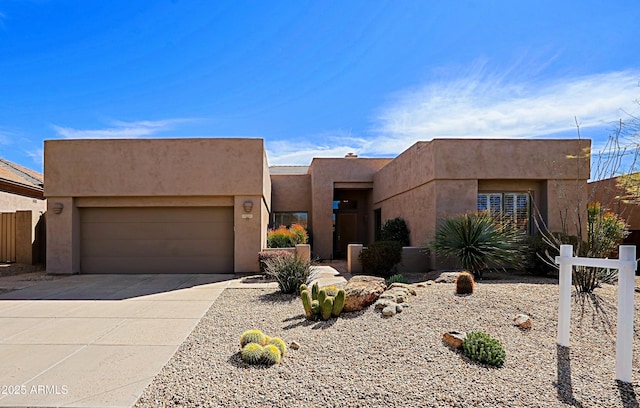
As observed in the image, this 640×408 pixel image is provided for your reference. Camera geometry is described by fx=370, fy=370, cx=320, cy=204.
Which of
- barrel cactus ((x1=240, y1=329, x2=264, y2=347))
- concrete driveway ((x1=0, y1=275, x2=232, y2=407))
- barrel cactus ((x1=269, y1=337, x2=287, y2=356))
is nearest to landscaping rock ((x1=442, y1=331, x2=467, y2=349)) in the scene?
barrel cactus ((x1=269, y1=337, x2=287, y2=356))

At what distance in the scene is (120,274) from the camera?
12227mm

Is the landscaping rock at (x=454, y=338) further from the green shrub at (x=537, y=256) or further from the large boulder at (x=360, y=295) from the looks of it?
the green shrub at (x=537, y=256)

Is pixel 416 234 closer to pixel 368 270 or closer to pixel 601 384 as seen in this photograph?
pixel 368 270

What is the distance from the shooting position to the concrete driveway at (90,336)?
3.83 metres

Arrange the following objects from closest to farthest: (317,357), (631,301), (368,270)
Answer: (631,301) < (317,357) < (368,270)

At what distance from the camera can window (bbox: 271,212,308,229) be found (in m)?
20.4

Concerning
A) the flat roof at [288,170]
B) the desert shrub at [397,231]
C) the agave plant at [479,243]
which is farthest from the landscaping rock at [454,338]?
the flat roof at [288,170]

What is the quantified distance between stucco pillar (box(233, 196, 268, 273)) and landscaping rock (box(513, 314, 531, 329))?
820cm

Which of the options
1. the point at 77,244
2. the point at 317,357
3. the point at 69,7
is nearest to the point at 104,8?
the point at 69,7

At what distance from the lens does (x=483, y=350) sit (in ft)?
14.6

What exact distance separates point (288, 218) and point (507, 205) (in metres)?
11.6

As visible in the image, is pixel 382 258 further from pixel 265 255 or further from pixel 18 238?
pixel 18 238

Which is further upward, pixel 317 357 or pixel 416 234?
pixel 416 234

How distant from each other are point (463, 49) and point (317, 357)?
8.74 metres
